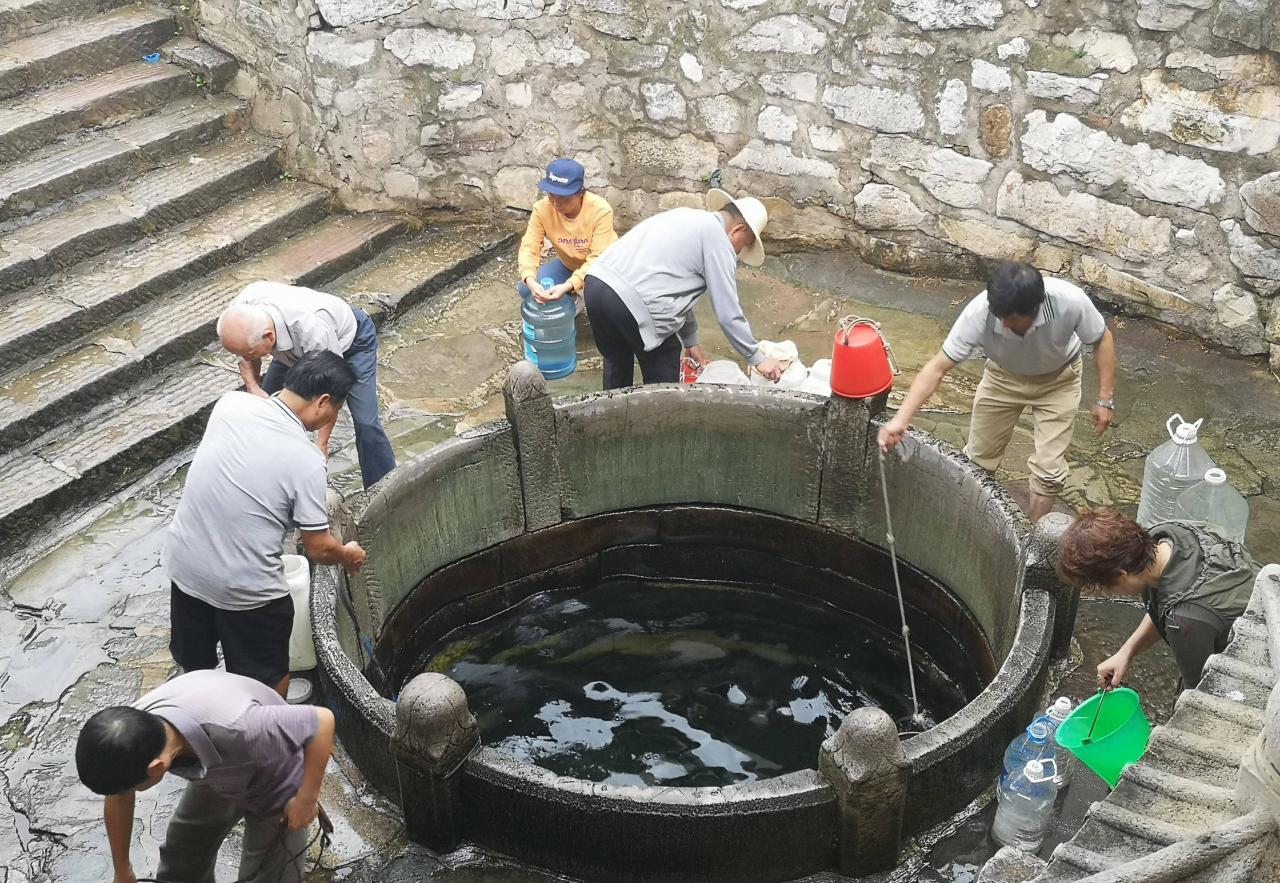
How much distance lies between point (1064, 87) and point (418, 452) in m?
3.97

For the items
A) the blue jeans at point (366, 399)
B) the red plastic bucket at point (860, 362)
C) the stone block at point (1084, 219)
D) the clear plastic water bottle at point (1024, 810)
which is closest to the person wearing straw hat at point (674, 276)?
the red plastic bucket at point (860, 362)

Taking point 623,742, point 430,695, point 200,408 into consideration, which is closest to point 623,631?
point 623,742

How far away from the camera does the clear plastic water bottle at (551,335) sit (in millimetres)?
7031

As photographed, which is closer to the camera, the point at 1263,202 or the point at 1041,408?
the point at 1041,408

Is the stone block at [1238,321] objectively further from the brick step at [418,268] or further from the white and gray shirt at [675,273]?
the brick step at [418,268]

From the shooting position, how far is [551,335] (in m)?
7.11

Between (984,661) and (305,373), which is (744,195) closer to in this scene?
(984,661)

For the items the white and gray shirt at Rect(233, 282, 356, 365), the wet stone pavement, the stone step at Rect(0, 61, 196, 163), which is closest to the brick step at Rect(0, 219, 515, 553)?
the wet stone pavement

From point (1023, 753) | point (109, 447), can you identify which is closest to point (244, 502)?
point (109, 447)

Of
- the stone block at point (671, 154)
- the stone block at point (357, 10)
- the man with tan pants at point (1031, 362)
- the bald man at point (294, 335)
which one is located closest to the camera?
the man with tan pants at point (1031, 362)

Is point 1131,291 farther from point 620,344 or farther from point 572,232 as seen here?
point 572,232

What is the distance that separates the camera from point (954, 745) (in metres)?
4.10

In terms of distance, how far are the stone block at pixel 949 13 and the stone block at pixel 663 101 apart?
143 centimetres

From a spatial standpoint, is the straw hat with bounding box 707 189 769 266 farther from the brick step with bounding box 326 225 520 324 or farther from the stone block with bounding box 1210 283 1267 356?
the stone block with bounding box 1210 283 1267 356
